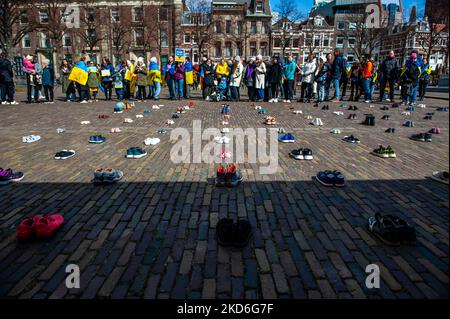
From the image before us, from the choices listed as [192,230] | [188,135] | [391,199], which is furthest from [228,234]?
[188,135]

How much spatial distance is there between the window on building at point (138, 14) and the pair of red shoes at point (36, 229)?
193 feet

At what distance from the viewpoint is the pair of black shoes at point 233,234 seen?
375 centimetres

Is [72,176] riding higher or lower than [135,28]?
lower

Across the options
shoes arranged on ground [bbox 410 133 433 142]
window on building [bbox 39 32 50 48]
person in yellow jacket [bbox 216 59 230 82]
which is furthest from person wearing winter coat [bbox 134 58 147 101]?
window on building [bbox 39 32 50 48]

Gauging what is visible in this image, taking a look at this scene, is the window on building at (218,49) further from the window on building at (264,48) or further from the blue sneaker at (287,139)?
the blue sneaker at (287,139)

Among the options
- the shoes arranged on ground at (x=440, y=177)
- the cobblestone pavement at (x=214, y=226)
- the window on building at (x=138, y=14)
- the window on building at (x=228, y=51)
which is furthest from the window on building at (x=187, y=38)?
the shoes arranged on ground at (x=440, y=177)

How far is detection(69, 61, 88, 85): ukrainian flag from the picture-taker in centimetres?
1794

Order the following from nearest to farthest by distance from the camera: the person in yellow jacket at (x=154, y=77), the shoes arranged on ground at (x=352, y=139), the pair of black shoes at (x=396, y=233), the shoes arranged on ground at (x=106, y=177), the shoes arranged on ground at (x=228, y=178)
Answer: the pair of black shoes at (x=396, y=233), the shoes arranged on ground at (x=228, y=178), the shoes arranged on ground at (x=106, y=177), the shoes arranged on ground at (x=352, y=139), the person in yellow jacket at (x=154, y=77)

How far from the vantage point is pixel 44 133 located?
10242 millimetres

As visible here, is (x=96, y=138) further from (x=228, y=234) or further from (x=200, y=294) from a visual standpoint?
(x=200, y=294)

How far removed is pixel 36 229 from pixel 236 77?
16.1m

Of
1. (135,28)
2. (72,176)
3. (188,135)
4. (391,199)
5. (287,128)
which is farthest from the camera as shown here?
(135,28)

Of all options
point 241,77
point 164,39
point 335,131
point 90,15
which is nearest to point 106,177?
point 335,131

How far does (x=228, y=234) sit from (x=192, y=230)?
1.84ft
